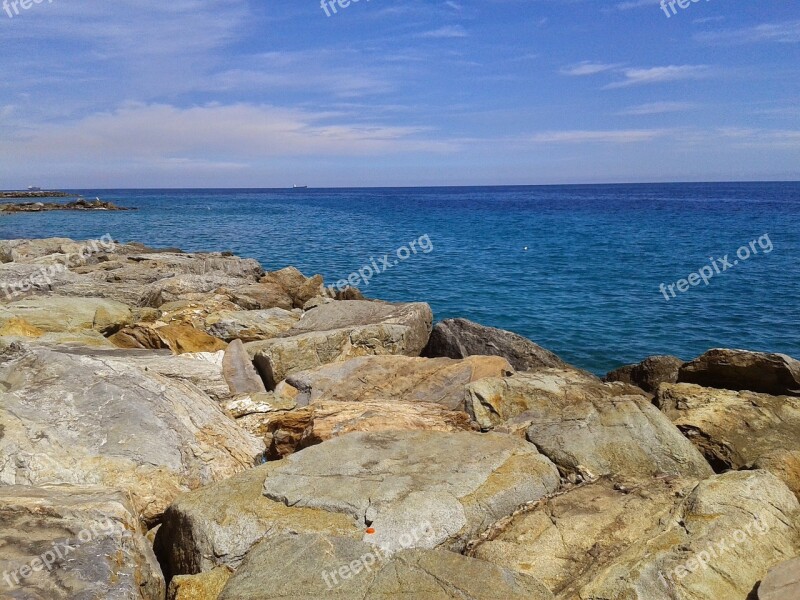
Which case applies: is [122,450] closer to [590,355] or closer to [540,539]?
[540,539]

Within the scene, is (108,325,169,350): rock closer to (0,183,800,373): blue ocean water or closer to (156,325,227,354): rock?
(156,325,227,354): rock

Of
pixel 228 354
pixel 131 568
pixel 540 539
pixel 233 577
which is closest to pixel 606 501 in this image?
pixel 540 539

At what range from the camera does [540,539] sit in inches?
208

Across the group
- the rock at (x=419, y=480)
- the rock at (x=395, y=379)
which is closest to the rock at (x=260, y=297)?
the rock at (x=395, y=379)

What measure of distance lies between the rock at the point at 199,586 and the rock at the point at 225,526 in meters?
0.17

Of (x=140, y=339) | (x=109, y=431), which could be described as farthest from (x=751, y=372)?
(x=140, y=339)

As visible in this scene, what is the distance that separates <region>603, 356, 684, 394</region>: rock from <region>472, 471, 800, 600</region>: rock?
553 cm

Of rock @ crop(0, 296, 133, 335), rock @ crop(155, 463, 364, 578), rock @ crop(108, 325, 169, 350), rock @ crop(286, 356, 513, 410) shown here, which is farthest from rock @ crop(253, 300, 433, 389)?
rock @ crop(155, 463, 364, 578)

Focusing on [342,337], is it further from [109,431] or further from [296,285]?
[296,285]

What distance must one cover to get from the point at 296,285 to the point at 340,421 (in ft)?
38.9

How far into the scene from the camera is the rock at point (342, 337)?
10.8 m

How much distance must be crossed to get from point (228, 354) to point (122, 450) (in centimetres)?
451

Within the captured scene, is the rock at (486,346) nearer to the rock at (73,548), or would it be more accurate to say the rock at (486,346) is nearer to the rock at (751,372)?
the rock at (751,372)

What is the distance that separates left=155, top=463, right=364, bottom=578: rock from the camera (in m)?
5.02
